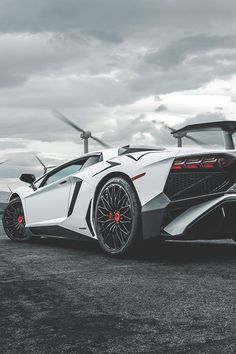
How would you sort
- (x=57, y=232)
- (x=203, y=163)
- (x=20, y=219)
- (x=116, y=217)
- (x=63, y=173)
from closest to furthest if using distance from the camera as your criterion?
1. (x=203, y=163)
2. (x=116, y=217)
3. (x=57, y=232)
4. (x=63, y=173)
5. (x=20, y=219)

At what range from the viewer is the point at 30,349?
232 centimetres

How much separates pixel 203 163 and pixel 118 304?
2.11 meters

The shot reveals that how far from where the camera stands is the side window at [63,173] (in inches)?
259

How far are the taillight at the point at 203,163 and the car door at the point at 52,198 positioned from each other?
168cm

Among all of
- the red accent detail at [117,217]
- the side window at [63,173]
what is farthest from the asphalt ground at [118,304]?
the side window at [63,173]

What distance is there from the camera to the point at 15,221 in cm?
752

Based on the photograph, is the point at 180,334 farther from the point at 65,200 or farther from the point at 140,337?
the point at 65,200

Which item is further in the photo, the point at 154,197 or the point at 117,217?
the point at 117,217

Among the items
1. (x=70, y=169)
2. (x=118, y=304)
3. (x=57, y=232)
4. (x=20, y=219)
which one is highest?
(x=70, y=169)

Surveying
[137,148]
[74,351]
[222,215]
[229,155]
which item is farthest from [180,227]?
[74,351]

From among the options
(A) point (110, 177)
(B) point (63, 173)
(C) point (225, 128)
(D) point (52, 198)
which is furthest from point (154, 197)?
(B) point (63, 173)

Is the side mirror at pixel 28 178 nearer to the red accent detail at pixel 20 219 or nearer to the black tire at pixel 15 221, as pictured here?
the black tire at pixel 15 221

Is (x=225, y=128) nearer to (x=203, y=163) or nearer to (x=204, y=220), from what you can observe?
(x=203, y=163)

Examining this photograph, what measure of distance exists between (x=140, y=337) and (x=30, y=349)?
520 millimetres
